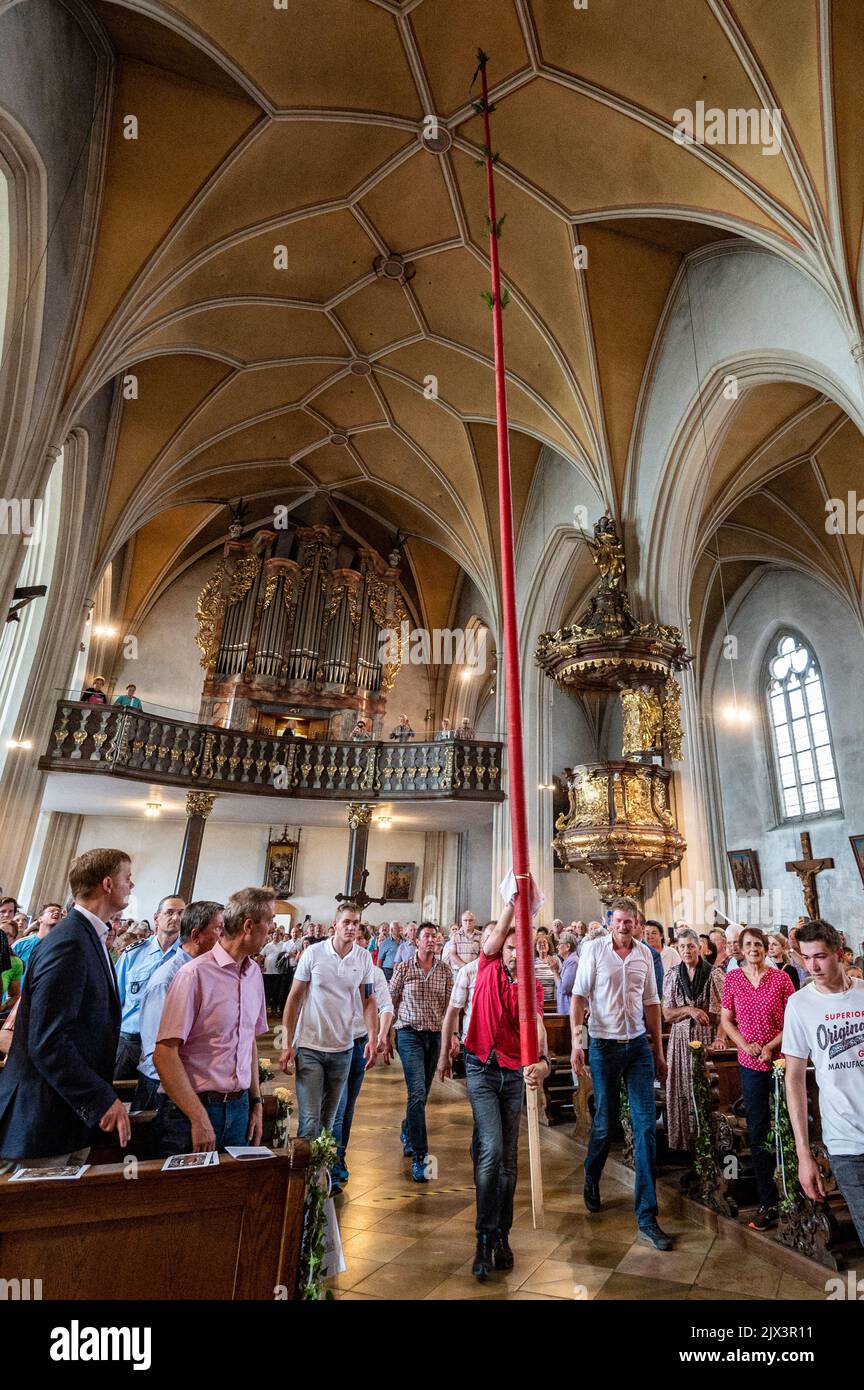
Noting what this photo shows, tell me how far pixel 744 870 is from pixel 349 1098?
1349cm

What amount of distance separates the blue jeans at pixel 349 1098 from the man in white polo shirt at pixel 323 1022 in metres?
0.44

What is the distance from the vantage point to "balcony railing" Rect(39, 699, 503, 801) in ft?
40.8

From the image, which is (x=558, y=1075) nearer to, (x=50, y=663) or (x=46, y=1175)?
(x=46, y=1175)

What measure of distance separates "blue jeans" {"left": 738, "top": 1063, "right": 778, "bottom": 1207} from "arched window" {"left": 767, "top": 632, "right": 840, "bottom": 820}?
11.8 meters

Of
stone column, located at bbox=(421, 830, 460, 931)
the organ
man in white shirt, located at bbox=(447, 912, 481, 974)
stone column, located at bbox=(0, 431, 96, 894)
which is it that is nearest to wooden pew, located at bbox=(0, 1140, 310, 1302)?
man in white shirt, located at bbox=(447, 912, 481, 974)

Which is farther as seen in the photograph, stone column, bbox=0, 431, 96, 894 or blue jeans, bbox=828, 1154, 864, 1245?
stone column, bbox=0, 431, 96, 894

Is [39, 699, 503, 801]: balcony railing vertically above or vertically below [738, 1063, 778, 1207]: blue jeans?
above

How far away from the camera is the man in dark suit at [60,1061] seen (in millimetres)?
2076

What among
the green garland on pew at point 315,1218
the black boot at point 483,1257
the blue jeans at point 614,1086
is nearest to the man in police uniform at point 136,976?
the green garland on pew at point 315,1218

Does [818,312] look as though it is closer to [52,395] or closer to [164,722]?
[52,395]

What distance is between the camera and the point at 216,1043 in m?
2.71

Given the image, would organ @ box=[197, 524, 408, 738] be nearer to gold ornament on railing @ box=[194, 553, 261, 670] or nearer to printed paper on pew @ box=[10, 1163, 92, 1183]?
gold ornament on railing @ box=[194, 553, 261, 670]

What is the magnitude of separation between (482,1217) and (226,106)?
1140cm

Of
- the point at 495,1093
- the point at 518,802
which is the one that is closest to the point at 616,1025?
the point at 495,1093
